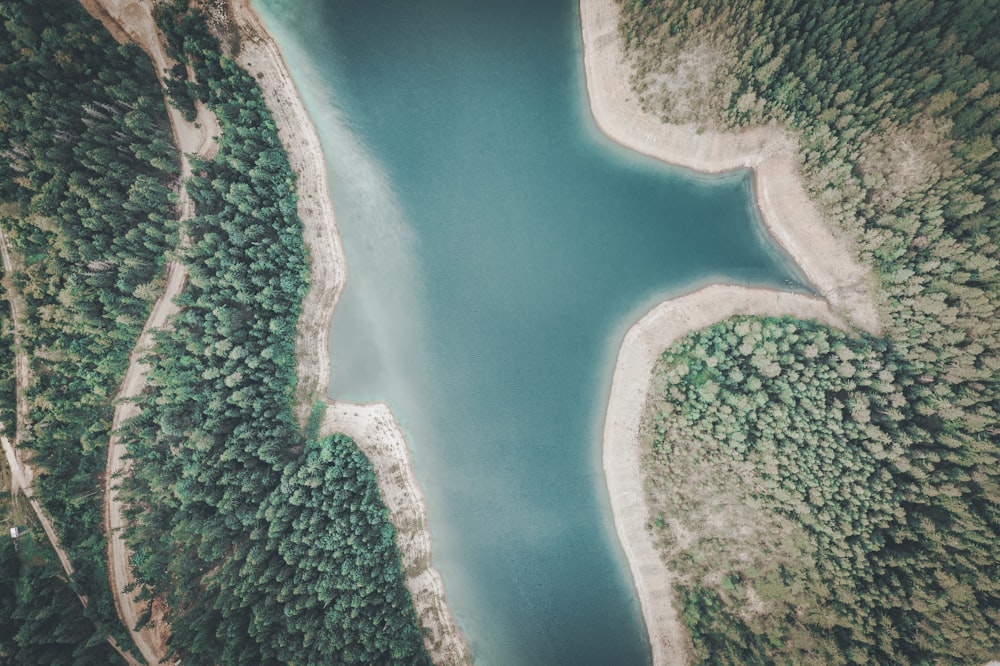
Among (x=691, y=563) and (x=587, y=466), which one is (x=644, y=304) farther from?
(x=691, y=563)

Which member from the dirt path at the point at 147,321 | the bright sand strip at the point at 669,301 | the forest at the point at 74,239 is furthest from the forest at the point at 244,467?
the bright sand strip at the point at 669,301

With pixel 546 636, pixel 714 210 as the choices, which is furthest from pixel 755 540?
pixel 714 210

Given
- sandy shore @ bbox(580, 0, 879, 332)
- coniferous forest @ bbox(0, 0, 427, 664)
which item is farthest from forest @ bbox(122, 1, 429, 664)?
sandy shore @ bbox(580, 0, 879, 332)

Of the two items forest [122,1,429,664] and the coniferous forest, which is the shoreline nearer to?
forest [122,1,429,664]

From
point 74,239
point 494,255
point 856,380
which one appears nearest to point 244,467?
point 74,239

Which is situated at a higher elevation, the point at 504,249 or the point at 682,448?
the point at 504,249

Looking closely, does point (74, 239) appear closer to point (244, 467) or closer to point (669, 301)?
point (244, 467)

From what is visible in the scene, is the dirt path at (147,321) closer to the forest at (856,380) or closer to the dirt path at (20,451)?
the dirt path at (20,451)
